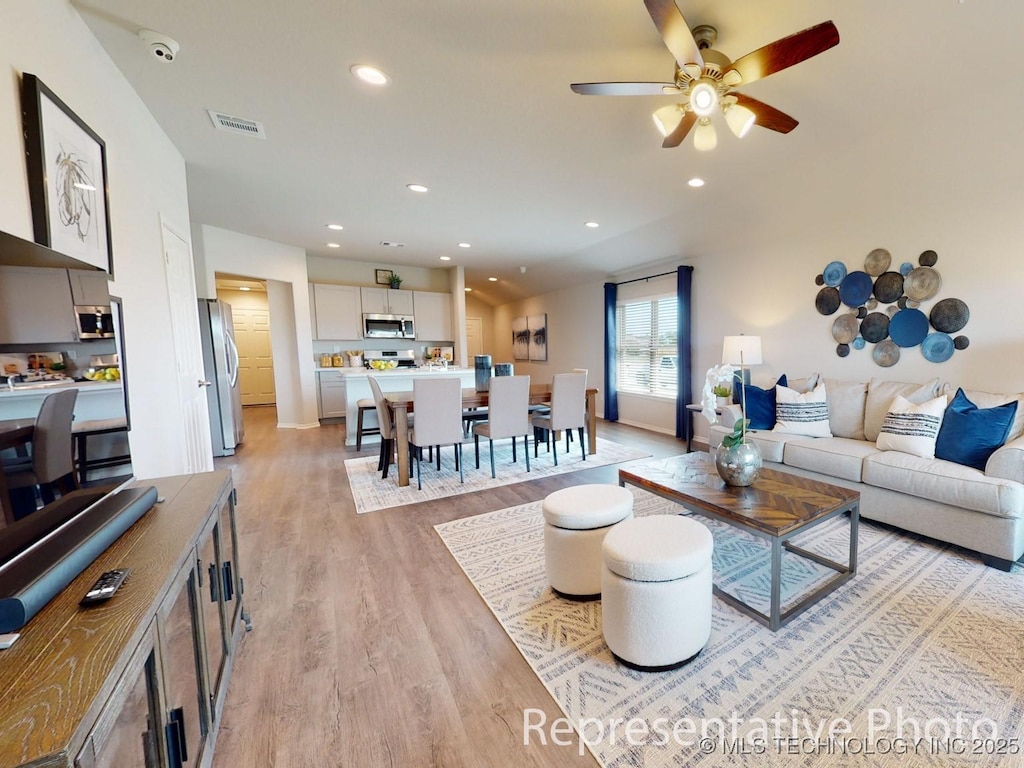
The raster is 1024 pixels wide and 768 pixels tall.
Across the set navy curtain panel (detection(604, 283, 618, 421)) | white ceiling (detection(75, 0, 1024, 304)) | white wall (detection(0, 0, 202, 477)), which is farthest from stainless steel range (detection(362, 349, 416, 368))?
white wall (detection(0, 0, 202, 477))

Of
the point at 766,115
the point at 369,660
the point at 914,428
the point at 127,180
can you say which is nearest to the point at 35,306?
the point at 369,660

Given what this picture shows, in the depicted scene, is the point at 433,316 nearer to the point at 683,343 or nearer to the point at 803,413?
the point at 683,343

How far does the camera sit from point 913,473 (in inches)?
93.3

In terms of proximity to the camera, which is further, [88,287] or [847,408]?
[847,408]

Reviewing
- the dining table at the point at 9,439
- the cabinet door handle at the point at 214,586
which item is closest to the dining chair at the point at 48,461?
the dining table at the point at 9,439

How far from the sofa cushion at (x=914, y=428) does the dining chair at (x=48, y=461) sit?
399 centimetres

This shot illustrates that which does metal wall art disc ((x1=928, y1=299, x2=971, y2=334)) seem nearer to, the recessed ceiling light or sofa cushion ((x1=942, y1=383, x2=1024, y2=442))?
sofa cushion ((x1=942, y1=383, x2=1024, y2=442))

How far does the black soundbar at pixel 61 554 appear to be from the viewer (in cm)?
72

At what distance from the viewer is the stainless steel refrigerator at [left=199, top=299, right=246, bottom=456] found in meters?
4.52

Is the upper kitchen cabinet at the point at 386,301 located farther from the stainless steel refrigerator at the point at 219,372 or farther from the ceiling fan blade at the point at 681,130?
the ceiling fan blade at the point at 681,130

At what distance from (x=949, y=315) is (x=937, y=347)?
0.78 feet

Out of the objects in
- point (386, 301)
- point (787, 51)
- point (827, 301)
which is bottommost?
point (827, 301)

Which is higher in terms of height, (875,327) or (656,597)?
(875,327)

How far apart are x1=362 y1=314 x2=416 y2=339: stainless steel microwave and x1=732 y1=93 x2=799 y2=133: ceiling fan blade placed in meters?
5.94
